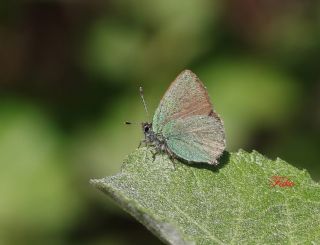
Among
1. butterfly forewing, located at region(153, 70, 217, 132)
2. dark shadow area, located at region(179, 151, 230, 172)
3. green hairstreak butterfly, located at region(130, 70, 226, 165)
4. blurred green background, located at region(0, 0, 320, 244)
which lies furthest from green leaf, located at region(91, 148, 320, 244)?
blurred green background, located at region(0, 0, 320, 244)

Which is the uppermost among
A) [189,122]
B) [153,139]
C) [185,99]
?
[185,99]

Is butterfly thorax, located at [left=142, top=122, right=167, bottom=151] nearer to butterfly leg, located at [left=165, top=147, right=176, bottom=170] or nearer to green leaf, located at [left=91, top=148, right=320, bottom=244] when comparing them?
butterfly leg, located at [left=165, top=147, right=176, bottom=170]

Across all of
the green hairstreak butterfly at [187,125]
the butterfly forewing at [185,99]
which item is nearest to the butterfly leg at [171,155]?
the green hairstreak butterfly at [187,125]

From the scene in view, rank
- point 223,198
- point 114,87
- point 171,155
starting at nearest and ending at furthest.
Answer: point 223,198 < point 171,155 < point 114,87

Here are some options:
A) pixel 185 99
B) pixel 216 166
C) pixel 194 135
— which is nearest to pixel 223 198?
pixel 216 166

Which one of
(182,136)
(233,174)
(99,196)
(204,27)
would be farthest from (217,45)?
(233,174)

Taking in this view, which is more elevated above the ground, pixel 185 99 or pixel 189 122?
pixel 185 99

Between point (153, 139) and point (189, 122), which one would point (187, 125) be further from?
point (153, 139)
